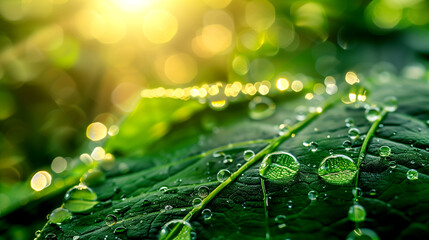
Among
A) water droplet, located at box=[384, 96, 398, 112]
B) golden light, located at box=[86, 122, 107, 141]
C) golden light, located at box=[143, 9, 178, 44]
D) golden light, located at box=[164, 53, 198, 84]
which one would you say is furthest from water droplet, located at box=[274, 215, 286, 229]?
golden light, located at box=[143, 9, 178, 44]

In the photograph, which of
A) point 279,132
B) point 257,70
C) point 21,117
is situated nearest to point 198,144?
point 279,132

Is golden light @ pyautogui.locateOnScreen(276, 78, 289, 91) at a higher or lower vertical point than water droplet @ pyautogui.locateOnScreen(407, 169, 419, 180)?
higher

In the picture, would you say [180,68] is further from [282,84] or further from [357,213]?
[357,213]

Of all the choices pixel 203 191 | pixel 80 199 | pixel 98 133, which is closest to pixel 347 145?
pixel 203 191

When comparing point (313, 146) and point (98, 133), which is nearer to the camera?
point (313, 146)

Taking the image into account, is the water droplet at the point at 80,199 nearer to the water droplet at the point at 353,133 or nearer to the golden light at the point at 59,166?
the golden light at the point at 59,166

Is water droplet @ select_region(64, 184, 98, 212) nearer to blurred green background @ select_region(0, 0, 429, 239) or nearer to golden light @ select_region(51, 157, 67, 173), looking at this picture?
golden light @ select_region(51, 157, 67, 173)
